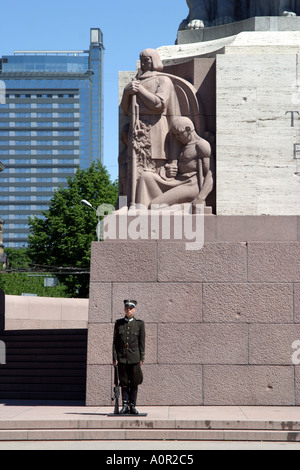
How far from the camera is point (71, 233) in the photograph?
170 feet

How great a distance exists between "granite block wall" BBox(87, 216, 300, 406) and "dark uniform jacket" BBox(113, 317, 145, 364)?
1.30 meters

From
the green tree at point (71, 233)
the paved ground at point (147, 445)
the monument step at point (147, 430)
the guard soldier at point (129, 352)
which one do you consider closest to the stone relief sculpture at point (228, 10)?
the guard soldier at point (129, 352)

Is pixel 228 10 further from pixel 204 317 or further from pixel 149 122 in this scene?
pixel 204 317

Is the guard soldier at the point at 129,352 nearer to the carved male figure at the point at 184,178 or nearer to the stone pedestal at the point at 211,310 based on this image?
the stone pedestal at the point at 211,310

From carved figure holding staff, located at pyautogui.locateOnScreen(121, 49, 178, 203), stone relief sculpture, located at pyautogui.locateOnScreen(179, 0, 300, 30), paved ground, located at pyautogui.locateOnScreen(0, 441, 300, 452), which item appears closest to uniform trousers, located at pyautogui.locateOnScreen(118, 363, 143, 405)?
paved ground, located at pyautogui.locateOnScreen(0, 441, 300, 452)

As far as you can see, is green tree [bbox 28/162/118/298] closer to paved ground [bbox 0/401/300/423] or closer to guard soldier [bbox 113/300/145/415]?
paved ground [bbox 0/401/300/423]

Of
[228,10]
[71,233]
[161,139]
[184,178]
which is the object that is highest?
[71,233]

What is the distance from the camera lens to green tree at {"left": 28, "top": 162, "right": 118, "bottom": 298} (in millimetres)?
50406

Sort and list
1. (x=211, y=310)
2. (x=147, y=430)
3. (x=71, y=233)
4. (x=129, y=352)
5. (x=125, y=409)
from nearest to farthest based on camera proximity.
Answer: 1. (x=147, y=430)
2. (x=125, y=409)
3. (x=129, y=352)
4. (x=211, y=310)
5. (x=71, y=233)

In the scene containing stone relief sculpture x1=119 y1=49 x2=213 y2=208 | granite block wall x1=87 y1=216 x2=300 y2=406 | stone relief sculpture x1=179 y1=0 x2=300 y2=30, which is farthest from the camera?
stone relief sculpture x1=179 y1=0 x2=300 y2=30

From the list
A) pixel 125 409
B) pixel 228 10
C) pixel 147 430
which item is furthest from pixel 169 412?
pixel 228 10

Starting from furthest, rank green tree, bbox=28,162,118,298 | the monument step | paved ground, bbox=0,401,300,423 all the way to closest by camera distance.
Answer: green tree, bbox=28,162,118,298 < paved ground, bbox=0,401,300,423 < the monument step

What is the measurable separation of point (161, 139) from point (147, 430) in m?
6.25

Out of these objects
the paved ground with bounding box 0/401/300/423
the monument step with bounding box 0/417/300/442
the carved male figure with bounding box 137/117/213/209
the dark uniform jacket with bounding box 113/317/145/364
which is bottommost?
the monument step with bounding box 0/417/300/442
